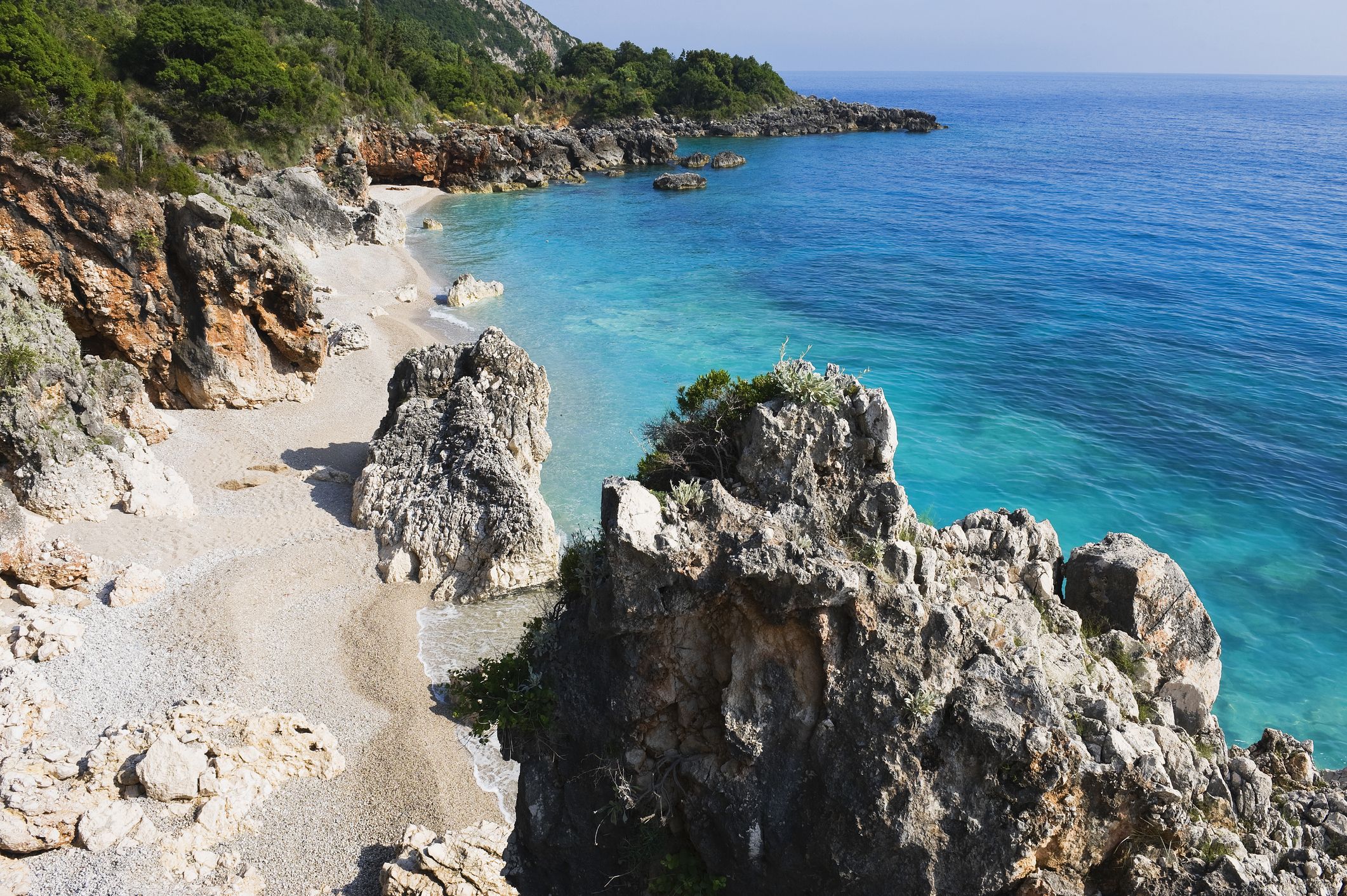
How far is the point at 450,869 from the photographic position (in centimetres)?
1184

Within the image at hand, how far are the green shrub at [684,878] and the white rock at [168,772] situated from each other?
8.63m

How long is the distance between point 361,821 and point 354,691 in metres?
3.22

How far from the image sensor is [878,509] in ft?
29.6

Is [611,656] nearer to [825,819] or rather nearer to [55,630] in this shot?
[825,819]

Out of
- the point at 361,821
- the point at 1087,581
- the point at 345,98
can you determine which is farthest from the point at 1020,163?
the point at 361,821

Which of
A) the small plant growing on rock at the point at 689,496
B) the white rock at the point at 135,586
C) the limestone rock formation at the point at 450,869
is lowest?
the limestone rock formation at the point at 450,869

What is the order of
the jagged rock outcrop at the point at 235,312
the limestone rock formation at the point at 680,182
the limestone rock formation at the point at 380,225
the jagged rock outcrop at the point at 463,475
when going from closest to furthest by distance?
the jagged rock outcrop at the point at 463,475 → the jagged rock outcrop at the point at 235,312 → the limestone rock formation at the point at 380,225 → the limestone rock formation at the point at 680,182

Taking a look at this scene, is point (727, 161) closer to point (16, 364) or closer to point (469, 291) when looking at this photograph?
point (469, 291)

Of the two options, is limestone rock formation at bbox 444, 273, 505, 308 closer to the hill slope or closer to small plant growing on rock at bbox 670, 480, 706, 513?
small plant growing on rock at bbox 670, 480, 706, 513

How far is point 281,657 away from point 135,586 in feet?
13.4

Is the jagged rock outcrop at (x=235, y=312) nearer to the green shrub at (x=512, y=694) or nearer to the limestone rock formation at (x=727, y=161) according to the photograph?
the green shrub at (x=512, y=694)

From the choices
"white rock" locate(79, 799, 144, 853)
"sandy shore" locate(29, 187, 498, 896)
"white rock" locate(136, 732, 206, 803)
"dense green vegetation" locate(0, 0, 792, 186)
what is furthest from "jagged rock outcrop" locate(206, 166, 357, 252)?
"white rock" locate(79, 799, 144, 853)

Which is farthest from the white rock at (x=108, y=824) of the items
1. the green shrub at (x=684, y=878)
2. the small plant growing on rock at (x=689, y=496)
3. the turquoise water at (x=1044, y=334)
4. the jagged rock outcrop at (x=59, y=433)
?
the turquoise water at (x=1044, y=334)

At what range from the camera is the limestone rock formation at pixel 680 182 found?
80250 mm
